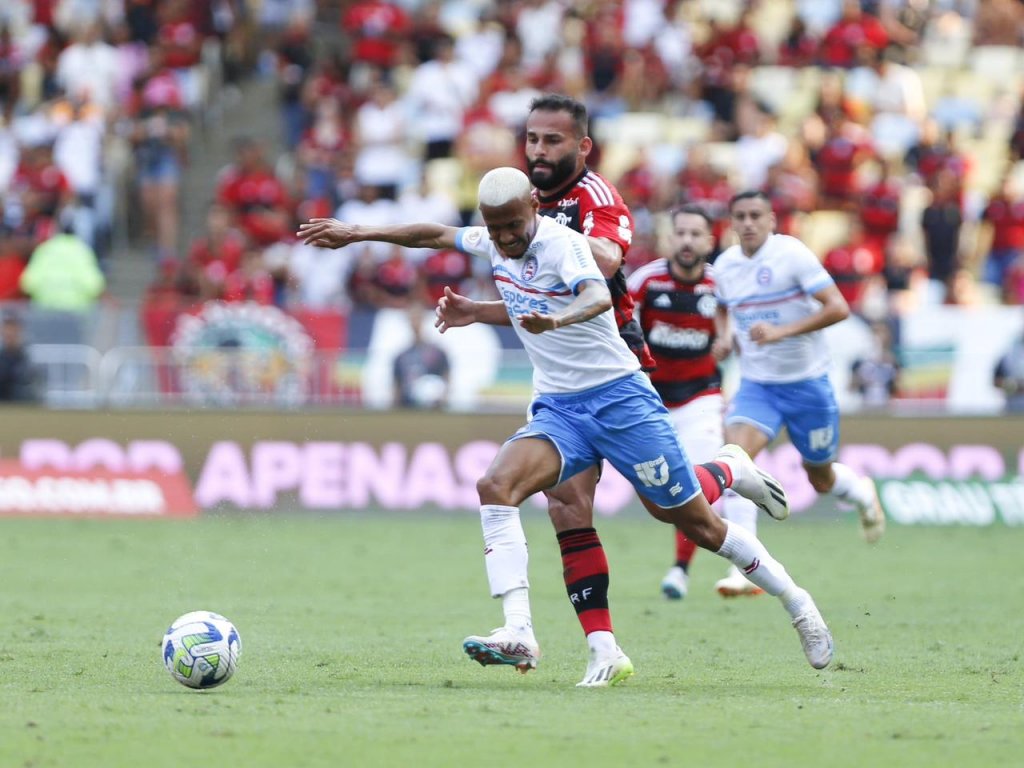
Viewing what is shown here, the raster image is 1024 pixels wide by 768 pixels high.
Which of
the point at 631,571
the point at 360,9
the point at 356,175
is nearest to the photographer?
the point at 631,571

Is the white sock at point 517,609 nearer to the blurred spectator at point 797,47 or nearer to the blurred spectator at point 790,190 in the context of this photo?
the blurred spectator at point 790,190

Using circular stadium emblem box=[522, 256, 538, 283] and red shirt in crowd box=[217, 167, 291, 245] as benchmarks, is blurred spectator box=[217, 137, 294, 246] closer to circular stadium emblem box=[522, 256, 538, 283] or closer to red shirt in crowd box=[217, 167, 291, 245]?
red shirt in crowd box=[217, 167, 291, 245]

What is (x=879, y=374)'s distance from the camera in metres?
21.3

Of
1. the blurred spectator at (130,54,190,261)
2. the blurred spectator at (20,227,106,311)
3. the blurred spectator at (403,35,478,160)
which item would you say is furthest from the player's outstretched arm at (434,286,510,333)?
the blurred spectator at (130,54,190,261)

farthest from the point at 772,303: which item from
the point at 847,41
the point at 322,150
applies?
the point at 847,41

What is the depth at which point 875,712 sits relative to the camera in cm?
771

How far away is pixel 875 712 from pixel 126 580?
26.8 feet

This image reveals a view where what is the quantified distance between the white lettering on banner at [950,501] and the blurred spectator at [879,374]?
150cm

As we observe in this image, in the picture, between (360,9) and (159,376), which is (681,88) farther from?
(159,376)

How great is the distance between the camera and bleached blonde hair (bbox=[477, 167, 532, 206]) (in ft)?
27.5

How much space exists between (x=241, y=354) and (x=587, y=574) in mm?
13023

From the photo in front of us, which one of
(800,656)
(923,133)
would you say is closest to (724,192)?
(923,133)

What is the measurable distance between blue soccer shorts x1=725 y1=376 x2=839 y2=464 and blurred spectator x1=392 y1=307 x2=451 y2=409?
8.01 meters

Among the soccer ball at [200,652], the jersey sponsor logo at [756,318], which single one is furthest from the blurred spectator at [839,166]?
the soccer ball at [200,652]
